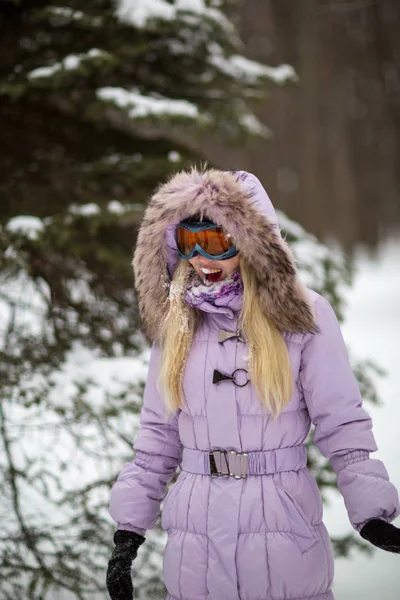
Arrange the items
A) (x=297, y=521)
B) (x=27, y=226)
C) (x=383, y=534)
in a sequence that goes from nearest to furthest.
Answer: (x=383, y=534), (x=297, y=521), (x=27, y=226)

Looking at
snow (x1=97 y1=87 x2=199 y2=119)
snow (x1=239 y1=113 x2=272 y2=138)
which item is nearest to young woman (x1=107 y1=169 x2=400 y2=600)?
snow (x1=97 y1=87 x2=199 y2=119)

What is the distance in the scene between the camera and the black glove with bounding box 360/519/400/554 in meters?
2.12

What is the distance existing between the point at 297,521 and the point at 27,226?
10.5ft

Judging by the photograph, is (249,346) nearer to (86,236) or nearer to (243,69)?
(86,236)

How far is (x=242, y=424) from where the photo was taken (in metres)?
2.30

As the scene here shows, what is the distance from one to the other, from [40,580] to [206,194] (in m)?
2.76

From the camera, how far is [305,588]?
2.25 metres

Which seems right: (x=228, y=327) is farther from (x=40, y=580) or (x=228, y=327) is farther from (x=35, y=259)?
(x=35, y=259)

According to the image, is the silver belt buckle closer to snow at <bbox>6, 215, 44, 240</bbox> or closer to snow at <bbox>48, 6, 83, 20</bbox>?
snow at <bbox>6, 215, 44, 240</bbox>

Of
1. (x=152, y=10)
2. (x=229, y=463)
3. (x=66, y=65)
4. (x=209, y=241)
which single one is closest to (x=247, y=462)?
(x=229, y=463)

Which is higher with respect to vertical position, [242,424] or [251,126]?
[251,126]

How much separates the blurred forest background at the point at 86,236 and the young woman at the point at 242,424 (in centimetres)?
195

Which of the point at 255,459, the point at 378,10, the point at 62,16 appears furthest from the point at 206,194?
the point at 378,10

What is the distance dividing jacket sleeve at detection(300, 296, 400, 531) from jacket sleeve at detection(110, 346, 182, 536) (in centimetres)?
52
